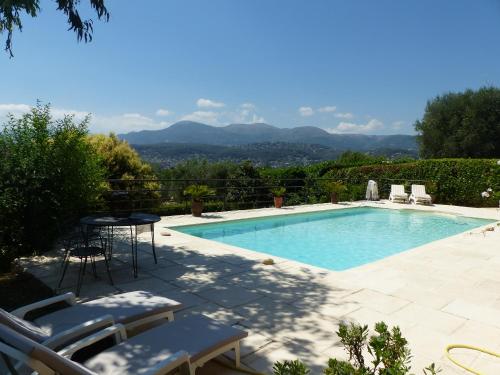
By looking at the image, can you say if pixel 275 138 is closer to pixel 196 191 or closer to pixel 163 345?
pixel 196 191

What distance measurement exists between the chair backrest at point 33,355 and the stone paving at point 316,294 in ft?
3.90

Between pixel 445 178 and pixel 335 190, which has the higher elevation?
pixel 445 178

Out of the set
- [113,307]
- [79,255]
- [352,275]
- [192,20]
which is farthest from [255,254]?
[192,20]

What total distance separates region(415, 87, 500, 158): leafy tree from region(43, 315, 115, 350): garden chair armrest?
81.2ft

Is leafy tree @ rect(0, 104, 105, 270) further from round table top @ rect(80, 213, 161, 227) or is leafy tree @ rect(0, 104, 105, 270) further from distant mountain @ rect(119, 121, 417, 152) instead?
distant mountain @ rect(119, 121, 417, 152)

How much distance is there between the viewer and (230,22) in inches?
424

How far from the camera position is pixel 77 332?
213 centimetres

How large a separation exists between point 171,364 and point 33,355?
2.29 feet

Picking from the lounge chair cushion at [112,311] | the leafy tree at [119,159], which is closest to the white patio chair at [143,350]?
the lounge chair cushion at [112,311]

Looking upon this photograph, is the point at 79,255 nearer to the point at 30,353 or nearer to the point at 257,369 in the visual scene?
the point at 257,369

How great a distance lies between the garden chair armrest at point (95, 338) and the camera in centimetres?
193

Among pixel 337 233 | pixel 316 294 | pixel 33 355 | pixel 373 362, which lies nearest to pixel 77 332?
pixel 33 355

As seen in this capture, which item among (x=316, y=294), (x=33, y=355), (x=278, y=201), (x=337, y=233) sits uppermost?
(x=33, y=355)

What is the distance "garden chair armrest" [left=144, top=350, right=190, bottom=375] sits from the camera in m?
1.79
